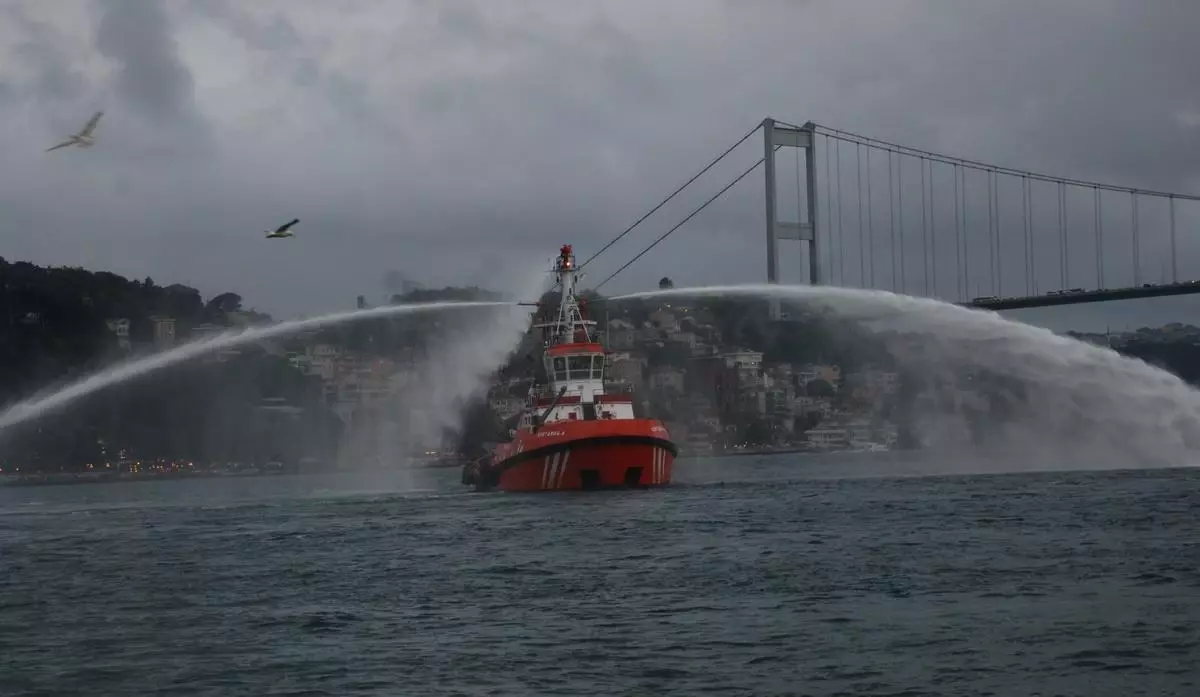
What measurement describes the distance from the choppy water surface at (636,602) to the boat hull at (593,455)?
19.1 ft

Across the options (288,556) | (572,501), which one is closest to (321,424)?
(572,501)

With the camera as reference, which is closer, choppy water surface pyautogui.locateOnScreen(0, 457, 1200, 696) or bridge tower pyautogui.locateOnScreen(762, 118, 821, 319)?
choppy water surface pyautogui.locateOnScreen(0, 457, 1200, 696)

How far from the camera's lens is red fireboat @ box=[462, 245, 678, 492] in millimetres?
61312

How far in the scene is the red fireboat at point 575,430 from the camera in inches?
2414

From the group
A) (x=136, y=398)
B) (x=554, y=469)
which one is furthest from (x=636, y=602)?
(x=136, y=398)

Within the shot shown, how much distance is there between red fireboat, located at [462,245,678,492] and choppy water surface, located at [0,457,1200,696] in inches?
241

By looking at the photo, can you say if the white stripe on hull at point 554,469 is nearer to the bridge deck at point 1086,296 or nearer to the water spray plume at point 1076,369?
the water spray plume at point 1076,369

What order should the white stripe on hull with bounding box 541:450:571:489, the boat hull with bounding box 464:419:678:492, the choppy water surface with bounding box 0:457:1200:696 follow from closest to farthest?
the choppy water surface with bounding box 0:457:1200:696 < the boat hull with bounding box 464:419:678:492 < the white stripe on hull with bounding box 541:450:571:489

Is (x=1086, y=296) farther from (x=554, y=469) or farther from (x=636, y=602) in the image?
(x=636, y=602)

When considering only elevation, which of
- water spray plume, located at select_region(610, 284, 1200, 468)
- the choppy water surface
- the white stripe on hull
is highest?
water spray plume, located at select_region(610, 284, 1200, 468)

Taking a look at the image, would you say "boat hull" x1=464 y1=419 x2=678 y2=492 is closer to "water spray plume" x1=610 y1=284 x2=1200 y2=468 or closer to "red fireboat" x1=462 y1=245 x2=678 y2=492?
"red fireboat" x1=462 y1=245 x2=678 y2=492

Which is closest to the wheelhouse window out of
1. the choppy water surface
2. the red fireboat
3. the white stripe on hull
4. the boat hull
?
the red fireboat

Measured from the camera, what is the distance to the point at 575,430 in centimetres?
6125

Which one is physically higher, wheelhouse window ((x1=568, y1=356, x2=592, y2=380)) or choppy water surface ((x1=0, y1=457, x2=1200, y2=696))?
wheelhouse window ((x1=568, y1=356, x2=592, y2=380))
